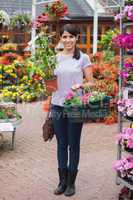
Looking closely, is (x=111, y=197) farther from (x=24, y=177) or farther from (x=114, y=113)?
(x=114, y=113)

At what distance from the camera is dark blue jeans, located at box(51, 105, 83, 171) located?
210 inches

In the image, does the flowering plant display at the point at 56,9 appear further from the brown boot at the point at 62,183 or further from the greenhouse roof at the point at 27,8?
the brown boot at the point at 62,183

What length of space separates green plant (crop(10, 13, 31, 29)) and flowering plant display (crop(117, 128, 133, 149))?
13.6 m

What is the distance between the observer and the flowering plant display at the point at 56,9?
13.9m

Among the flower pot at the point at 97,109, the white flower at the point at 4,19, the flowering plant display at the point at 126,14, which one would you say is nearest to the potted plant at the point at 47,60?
the flower pot at the point at 97,109

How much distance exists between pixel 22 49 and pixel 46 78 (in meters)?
13.3

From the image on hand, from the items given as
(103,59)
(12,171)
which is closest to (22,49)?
(103,59)

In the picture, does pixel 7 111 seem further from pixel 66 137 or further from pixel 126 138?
pixel 126 138

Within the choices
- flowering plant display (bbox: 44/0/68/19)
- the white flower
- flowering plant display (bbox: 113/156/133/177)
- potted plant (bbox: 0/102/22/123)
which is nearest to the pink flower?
flowering plant display (bbox: 113/156/133/177)

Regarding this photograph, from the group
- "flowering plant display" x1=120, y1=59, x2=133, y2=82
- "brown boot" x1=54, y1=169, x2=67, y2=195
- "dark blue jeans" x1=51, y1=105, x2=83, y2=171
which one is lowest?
"brown boot" x1=54, y1=169, x2=67, y2=195

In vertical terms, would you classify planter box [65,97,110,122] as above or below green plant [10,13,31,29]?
below

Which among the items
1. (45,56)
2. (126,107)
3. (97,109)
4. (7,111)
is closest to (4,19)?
(7,111)

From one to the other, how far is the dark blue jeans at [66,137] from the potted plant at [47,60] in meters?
0.25

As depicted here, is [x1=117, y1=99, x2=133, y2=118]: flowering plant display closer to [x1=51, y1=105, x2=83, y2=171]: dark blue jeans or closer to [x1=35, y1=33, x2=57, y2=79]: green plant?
[x1=51, y1=105, x2=83, y2=171]: dark blue jeans
